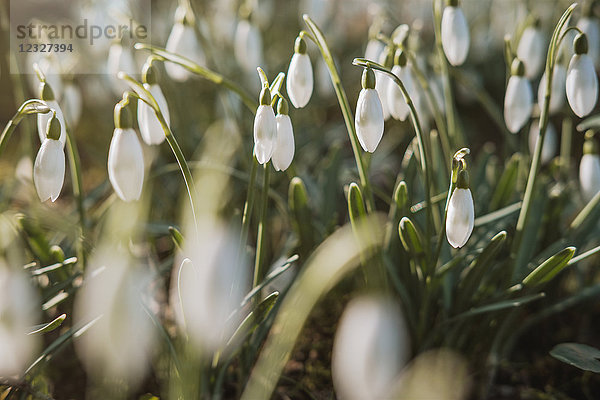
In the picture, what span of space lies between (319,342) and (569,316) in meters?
0.76

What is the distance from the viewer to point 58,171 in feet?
3.08

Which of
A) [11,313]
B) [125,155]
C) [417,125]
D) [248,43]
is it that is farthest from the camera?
[248,43]

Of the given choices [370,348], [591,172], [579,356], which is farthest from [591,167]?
[370,348]

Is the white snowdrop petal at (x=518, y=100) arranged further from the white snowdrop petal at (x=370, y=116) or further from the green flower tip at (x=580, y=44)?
the white snowdrop petal at (x=370, y=116)

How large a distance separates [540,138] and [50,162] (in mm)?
931

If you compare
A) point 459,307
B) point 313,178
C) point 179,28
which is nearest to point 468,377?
point 459,307

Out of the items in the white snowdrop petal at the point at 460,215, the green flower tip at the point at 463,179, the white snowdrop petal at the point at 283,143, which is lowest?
the white snowdrop petal at the point at 460,215

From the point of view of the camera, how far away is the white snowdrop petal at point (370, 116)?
0.96m

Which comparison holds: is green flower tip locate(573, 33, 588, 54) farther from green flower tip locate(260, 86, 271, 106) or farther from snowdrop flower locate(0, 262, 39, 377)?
snowdrop flower locate(0, 262, 39, 377)

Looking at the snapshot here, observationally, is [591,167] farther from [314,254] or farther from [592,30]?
[314,254]

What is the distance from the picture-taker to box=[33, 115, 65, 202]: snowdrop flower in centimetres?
93

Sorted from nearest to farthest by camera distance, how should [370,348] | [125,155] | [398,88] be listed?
[370,348], [125,155], [398,88]

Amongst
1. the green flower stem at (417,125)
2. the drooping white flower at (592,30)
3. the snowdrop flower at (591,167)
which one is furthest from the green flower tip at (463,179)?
the drooping white flower at (592,30)

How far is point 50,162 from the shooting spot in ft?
3.05
